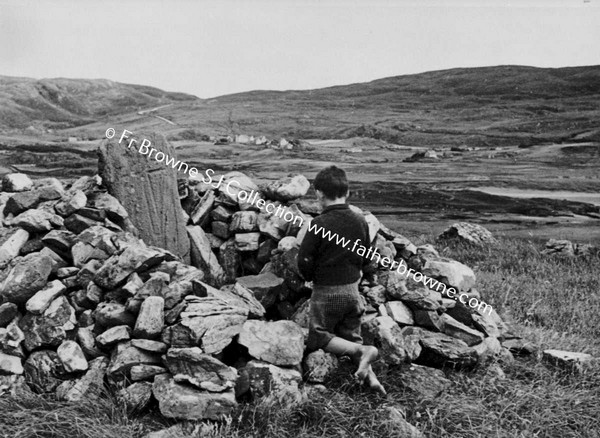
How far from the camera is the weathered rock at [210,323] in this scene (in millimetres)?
4297

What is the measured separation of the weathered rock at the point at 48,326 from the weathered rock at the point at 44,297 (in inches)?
2.3

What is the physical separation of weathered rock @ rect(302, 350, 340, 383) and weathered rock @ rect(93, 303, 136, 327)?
1526 mm

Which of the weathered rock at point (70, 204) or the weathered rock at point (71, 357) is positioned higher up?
the weathered rock at point (70, 204)

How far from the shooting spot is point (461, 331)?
5254 mm

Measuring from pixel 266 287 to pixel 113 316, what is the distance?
5.40 feet

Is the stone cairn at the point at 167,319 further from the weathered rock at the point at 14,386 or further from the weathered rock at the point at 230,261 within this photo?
the weathered rock at the point at 230,261

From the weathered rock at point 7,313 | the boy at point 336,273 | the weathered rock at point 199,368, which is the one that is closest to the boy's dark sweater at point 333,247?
the boy at point 336,273

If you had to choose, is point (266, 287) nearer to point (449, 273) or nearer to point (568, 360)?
point (449, 273)

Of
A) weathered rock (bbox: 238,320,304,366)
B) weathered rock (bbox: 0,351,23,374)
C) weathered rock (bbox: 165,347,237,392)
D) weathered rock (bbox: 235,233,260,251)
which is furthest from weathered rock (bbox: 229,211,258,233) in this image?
weathered rock (bbox: 0,351,23,374)

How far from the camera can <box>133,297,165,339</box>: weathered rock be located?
14.3ft

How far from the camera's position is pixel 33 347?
14.8 ft

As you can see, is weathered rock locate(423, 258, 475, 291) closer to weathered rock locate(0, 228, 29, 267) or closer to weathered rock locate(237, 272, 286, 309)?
weathered rock locate(237, 272, 286, 309)

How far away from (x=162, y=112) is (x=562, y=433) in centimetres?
873

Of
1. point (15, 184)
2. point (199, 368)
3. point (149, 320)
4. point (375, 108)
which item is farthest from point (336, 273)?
point (375, 108)
